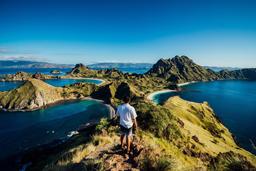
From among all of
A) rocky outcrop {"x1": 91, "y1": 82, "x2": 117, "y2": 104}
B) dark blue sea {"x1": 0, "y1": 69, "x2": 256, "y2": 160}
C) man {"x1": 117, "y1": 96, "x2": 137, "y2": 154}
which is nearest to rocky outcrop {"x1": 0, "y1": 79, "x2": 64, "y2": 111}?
dark blue sea {"x1": 0, "y1": 69, "x2": 256, "y2": 160}

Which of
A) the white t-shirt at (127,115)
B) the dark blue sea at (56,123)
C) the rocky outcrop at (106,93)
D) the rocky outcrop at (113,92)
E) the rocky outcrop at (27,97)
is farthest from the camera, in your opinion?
the rocky outcrop at (106,93)

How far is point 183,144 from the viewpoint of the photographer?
35.3m

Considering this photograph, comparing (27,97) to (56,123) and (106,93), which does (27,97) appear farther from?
(106,93)

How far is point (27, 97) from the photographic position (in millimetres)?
121625

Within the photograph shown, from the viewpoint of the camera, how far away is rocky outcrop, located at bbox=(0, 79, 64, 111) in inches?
4636

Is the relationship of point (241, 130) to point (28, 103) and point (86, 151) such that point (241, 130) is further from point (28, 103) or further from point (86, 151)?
point (28, 103)

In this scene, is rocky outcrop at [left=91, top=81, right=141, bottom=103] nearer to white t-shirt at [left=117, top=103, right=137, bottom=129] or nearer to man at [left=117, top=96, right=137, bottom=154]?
man at [left=117, top=96, right=137, bottom=154]

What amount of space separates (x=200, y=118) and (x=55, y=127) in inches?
2225

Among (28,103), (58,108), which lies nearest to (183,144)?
(58,108)

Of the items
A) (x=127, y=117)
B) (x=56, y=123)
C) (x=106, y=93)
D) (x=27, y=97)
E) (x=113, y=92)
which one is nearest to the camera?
(x=127, y=117)

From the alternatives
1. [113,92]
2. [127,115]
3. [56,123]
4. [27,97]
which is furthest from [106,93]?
[127,115]

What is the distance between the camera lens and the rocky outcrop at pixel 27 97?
386 ft

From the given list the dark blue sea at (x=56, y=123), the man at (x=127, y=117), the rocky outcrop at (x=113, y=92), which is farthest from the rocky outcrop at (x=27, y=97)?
the man at (x=127, y=117)

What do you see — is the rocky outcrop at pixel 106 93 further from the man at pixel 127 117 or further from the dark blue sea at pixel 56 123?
the man at pixel 127 117
